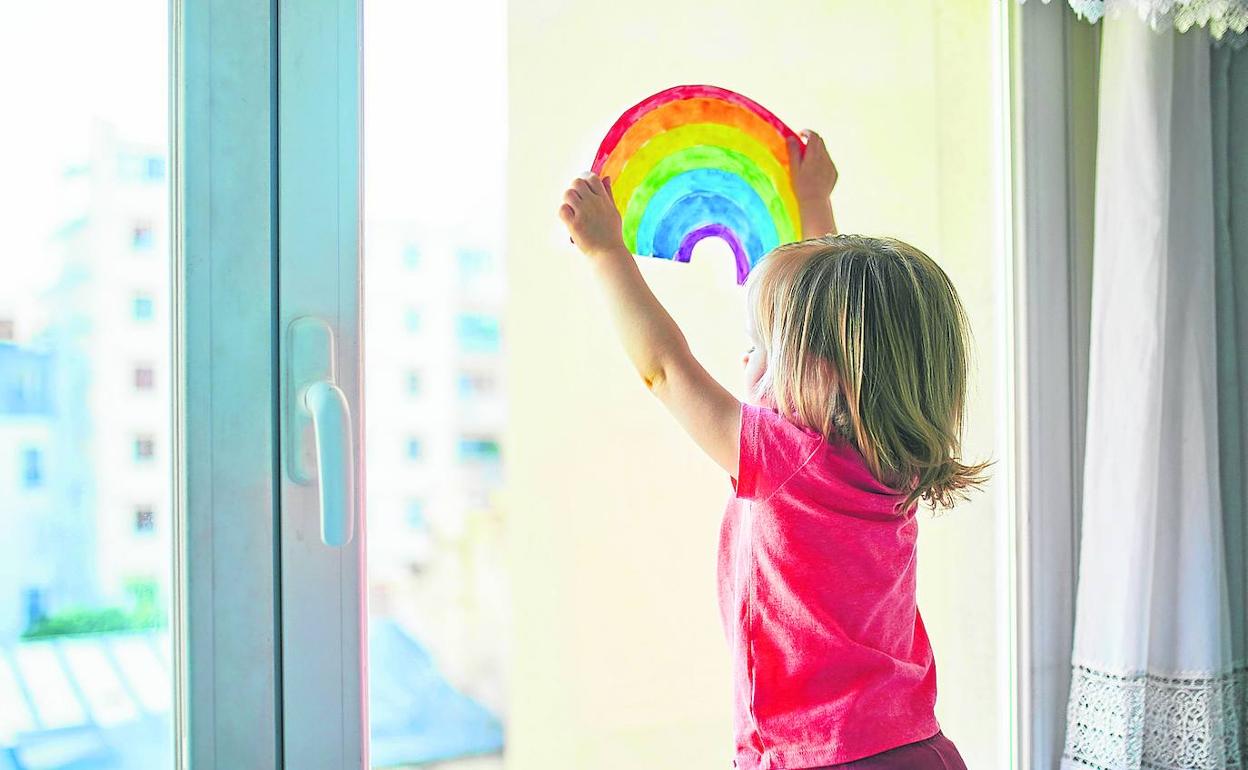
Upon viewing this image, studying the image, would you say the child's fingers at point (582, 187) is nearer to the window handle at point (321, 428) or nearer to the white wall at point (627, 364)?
the white wall at point (627, 364)

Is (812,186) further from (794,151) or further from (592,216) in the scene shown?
(592,216)

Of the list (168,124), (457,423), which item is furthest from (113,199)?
(457,423)

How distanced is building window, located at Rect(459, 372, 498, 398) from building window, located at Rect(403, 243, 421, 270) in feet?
0.41

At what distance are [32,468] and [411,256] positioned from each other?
399 millimetres

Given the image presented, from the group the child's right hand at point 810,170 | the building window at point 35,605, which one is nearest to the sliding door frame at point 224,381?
the building window at point 35,605

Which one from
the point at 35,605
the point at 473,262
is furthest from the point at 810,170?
the point at 35,605

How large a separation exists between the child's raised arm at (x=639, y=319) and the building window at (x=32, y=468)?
1.70ft

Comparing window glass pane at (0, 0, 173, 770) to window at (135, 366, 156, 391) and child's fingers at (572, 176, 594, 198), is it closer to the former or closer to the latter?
window at (135, 366, 156, 391)

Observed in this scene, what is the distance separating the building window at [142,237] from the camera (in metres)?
0.95

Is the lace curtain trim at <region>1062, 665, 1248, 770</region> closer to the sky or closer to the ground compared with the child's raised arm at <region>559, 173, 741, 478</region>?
closer to the ground

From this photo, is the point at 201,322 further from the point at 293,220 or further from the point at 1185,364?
the point at 1185,364

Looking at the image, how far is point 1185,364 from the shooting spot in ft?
4.36

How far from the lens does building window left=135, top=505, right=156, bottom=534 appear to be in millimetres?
953

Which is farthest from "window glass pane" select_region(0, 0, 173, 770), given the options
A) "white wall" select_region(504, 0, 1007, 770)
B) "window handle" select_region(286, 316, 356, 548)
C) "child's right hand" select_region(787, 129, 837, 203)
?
"child's right hand" select_region(787, 129, 837, 203)
